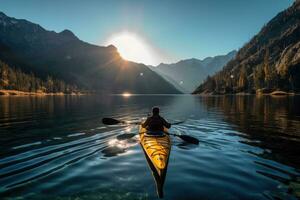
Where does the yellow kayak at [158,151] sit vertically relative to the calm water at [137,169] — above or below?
above

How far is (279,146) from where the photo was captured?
60.1 feet

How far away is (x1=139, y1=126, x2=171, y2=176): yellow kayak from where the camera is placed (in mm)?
11039

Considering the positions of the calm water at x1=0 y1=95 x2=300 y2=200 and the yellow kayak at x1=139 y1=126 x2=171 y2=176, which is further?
the yellow kayak at x1=139 y1=126 x2=171 y2=176

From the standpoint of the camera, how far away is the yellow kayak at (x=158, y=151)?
1104cm

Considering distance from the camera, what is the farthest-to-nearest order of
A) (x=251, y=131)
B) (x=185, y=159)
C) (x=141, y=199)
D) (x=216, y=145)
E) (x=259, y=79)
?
(x=259, y=79), (x=251, y=131), (x=216, y=145), (x=185, y=159), (x=141, y=199)

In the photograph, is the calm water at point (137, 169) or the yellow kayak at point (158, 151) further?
the yellow kayak at point (158, 151)

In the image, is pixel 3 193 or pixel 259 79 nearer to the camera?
pixel 3 193

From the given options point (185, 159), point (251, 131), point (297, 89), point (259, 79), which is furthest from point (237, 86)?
point (185, 159)

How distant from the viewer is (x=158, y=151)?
42.5ft

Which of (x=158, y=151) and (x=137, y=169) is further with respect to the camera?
(x=158, y=151)

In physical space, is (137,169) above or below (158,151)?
below

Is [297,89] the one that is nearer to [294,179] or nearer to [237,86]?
[237,86]

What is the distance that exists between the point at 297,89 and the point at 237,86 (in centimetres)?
4883

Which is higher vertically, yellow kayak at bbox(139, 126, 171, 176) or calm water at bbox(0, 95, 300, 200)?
yellow kayak at bbox(139, 126, 171, 176)
